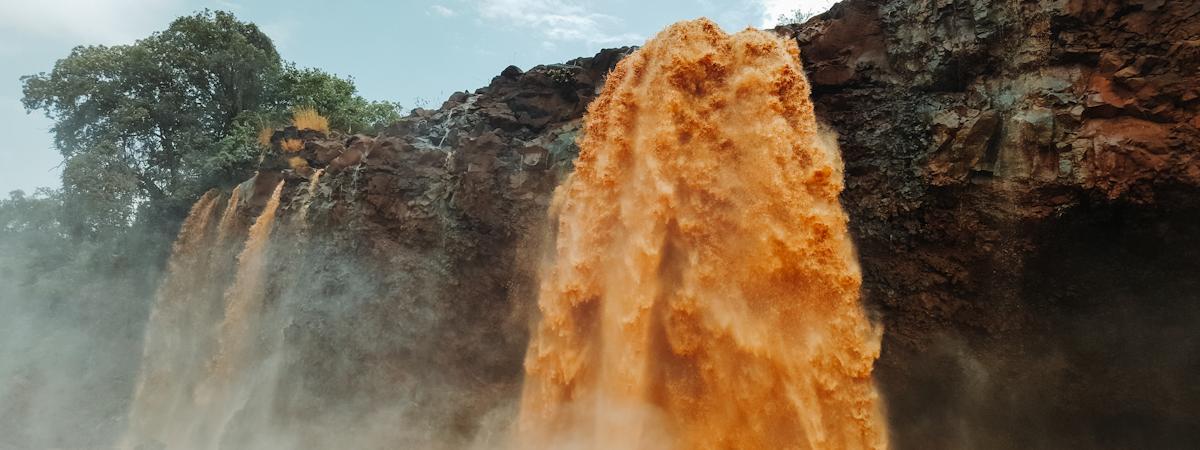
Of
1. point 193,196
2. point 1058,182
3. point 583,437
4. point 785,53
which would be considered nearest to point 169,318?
point 193,196

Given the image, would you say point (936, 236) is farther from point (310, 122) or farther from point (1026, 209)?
point (310, 122)

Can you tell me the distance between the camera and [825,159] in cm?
847

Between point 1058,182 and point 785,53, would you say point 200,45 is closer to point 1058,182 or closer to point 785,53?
point 785,53

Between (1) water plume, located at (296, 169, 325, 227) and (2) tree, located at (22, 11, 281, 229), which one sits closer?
(1) water plume, located at (296, 169, 325, 227)

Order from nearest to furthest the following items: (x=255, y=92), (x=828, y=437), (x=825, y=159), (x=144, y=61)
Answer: (x=828, y=437)
(x=825, y=159)
(x=144, y=61)
(x=255, y=92)

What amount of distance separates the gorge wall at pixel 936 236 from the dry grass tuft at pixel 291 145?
2771mm

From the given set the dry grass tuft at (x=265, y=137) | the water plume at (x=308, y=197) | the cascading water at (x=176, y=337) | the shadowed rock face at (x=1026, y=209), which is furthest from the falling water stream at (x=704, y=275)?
the dry grass tuft at (x=265, y=137)

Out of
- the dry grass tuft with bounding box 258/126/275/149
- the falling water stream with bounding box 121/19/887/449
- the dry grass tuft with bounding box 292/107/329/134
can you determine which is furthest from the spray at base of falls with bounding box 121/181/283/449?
the falling water stream with bounding box 121/19/887/449

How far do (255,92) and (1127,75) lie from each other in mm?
21042

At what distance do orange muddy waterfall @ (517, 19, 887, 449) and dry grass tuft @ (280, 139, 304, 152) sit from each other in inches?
321

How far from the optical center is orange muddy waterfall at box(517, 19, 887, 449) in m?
7.80

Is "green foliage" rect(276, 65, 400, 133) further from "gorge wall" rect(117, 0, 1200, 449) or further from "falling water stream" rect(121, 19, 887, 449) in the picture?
"falling water stream" rect(121, 19, 887, 449)

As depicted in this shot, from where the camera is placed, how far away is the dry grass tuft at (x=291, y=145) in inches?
567

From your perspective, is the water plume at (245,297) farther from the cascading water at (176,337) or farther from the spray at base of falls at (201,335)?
the cascading water at (176,337)
